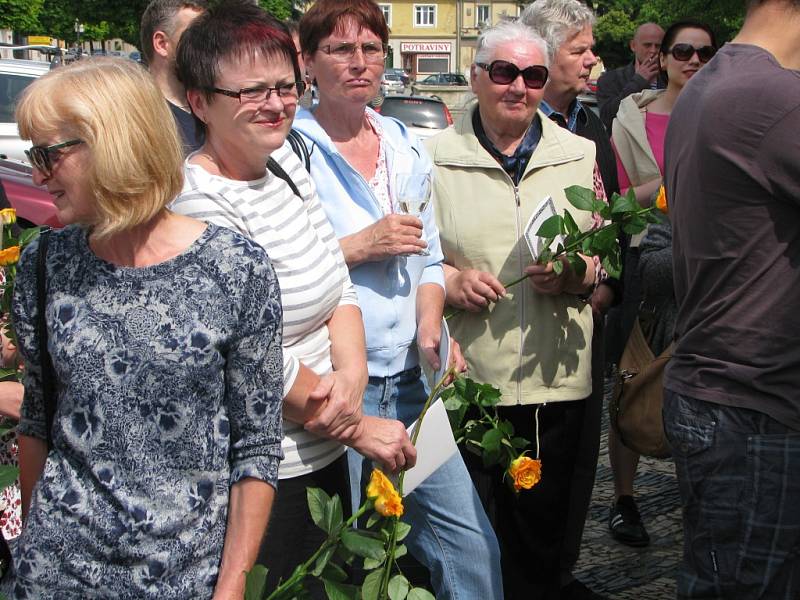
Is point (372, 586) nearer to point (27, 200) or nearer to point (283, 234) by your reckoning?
point (283, 234)

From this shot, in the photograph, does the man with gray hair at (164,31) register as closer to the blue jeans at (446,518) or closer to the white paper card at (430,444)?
the blue jeans at (446,518)

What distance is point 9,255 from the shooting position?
253cm

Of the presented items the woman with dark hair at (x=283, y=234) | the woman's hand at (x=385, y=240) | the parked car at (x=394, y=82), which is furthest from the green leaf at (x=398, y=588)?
the parked car at (x=394, y=82)

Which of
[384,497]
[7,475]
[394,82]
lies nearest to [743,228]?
[384,497]

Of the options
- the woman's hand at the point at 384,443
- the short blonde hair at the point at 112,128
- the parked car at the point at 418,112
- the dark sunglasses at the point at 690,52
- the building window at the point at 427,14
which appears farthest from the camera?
the building window at the point at 427,14

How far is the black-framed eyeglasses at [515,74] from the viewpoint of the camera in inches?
126

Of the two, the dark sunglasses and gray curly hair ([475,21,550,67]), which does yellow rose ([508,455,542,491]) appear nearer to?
gray curly hair ([475,21,550,67])

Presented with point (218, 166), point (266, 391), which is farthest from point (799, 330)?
point (218, 166)

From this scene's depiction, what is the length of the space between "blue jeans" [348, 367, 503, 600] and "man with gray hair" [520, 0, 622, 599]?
886mm

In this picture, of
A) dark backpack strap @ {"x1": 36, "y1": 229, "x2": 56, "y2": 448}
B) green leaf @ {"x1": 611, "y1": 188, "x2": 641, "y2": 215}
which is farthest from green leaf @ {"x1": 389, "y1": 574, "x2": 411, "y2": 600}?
green leaf @ {"x1": 611, "y1": 188, "x2": 641, "y2": 215}

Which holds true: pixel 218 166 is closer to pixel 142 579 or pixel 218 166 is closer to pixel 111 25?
pixel 142 579

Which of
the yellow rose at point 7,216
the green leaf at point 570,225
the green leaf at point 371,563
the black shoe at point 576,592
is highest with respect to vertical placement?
the yellow rose at point 7,216

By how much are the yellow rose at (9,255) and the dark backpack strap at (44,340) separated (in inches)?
27.0

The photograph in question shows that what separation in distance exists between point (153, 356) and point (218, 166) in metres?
0.67
